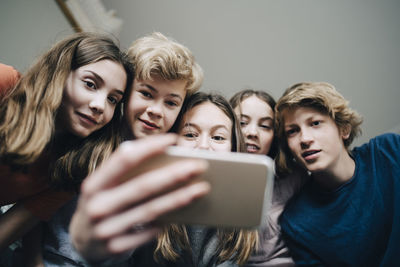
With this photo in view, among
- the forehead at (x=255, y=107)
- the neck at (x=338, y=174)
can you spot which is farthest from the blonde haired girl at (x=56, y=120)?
the neck at (x=338, y=174)

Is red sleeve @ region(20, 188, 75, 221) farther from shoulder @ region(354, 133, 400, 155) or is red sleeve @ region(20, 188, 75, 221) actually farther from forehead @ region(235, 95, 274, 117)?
shoulder @ region(354, 133, 400, 155)

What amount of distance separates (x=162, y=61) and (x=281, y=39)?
0.81m

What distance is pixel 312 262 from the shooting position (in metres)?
0.84

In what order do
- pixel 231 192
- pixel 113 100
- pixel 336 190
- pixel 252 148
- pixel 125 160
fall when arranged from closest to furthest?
pixel 125 160 → pixel 231 192 → pixel 113 100 → pixel 336 190 → pixel 252 148

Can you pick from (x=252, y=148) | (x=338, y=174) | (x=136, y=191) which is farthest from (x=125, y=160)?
(x=338, y=174)

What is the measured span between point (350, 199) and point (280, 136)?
37 cm

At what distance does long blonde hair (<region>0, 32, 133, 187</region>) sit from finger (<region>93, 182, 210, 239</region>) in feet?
1.46

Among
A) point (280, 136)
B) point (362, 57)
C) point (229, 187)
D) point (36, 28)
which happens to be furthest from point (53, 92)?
point (362, 57)

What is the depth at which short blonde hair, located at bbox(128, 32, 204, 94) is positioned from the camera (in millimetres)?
787

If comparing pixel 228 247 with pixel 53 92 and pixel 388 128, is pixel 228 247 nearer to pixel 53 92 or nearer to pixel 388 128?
pixel 53 92

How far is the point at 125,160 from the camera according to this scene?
0.29 metres

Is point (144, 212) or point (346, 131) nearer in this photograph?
point (144, 212)

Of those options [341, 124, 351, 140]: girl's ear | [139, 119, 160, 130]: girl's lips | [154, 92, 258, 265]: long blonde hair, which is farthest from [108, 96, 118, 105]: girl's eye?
[341, 124, 351, 140]: girl's ear

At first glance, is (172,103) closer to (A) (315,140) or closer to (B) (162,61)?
(B) (162,61)
